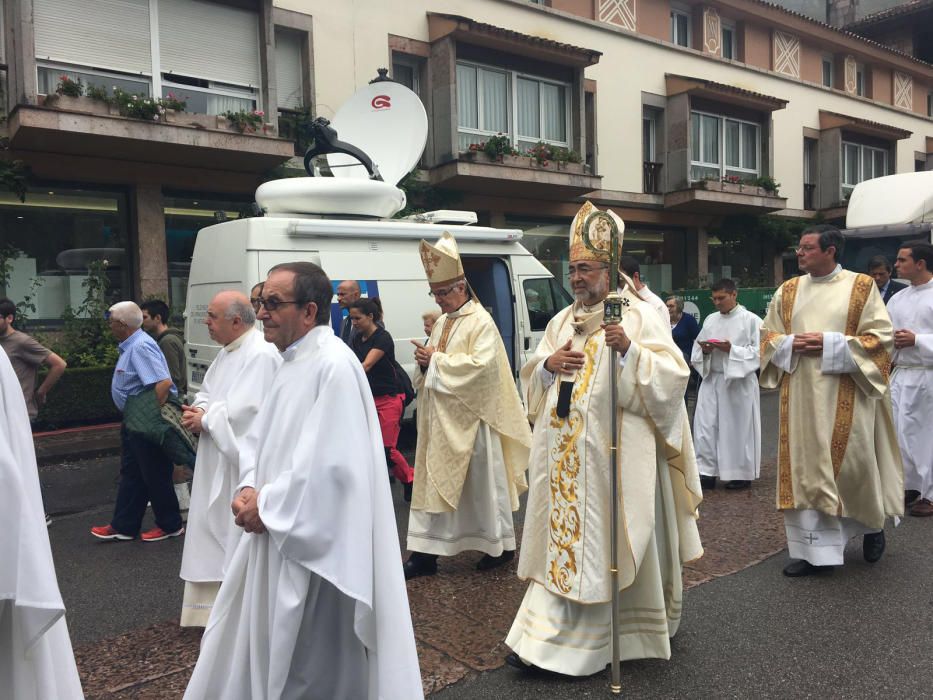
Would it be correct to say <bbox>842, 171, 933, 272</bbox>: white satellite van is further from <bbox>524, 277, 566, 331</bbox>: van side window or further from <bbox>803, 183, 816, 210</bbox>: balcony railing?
<bbox>803, 183, 816, 210</bbox>: balcony railing

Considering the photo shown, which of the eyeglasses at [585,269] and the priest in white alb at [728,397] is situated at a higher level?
the eyeglasses at [585,269]

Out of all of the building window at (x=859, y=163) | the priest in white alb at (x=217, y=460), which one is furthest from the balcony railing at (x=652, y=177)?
the priest in white alb at (x=217, y=460)

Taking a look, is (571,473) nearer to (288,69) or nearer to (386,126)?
(386,126)

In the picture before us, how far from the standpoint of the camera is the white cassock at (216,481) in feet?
12.5

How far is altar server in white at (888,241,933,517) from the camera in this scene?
6047mm

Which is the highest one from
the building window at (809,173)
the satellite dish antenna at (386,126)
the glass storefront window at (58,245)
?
the building window at (809,173)

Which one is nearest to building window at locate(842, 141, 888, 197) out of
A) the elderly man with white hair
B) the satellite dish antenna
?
the satellite dish antenna

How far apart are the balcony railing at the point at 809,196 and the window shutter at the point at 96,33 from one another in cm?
1973

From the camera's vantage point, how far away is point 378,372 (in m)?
6.09

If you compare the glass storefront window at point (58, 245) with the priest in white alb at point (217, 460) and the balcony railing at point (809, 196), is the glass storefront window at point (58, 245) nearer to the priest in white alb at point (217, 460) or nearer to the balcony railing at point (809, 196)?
the priest in white alb at point (217, 460)

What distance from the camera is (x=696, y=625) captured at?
394 centimetres

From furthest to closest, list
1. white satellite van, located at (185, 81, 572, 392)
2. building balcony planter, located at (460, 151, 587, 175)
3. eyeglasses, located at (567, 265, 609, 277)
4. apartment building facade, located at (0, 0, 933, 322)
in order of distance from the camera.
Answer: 1. building balcony planter, located at (460, 151, 587, 175)
2. apartment building facade, located at (0, 0, 933, 322)
3. white satellite van, located at (185, 81, 572, 392)
4. eyeglasses, located at (567, 265, 609, 277)

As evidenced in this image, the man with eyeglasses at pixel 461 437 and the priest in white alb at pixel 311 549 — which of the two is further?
the man with eyeglasses at pixel 461 437

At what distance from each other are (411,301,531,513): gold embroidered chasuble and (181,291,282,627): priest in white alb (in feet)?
4.18
